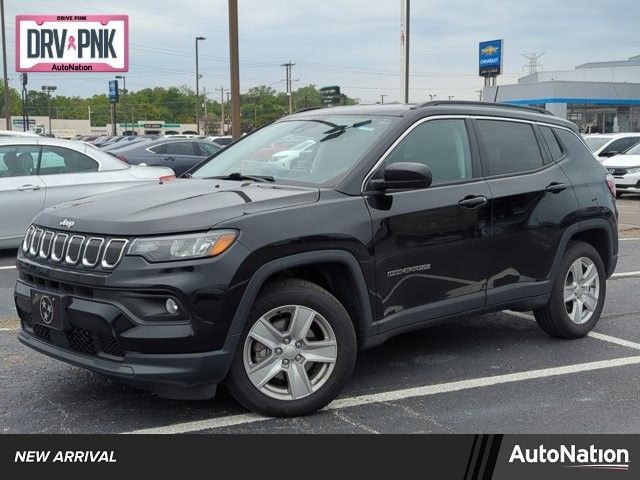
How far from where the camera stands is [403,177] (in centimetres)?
425

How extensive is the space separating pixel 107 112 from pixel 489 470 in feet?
528

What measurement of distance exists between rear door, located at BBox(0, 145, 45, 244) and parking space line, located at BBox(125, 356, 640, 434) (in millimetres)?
6128

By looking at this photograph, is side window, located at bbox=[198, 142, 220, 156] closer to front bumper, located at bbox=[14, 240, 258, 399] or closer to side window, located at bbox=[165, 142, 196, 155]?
side window, located at bbox=[165, 142, 196, 155]

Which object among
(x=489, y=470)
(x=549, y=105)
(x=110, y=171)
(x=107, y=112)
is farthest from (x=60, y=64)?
(x=107, y=112)

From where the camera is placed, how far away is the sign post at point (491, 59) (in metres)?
35.8

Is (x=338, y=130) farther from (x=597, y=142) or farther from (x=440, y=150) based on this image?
(x=597, y=142)

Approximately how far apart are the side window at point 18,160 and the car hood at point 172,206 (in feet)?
18.2

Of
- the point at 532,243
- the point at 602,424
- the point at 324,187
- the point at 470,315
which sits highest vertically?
the point at 324,187

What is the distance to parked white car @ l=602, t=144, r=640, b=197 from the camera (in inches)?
715

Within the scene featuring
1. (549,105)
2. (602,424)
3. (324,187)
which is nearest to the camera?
(602,424)

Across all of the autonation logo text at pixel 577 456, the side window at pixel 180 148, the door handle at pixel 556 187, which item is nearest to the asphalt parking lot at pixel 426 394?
the autonation logo text at pixel 577 456

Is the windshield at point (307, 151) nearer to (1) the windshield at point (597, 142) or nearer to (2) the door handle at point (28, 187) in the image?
(2) the door handle at point (28, 187)

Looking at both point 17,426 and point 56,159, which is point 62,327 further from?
point 56,159

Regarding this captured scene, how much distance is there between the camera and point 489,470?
10.8 ft
